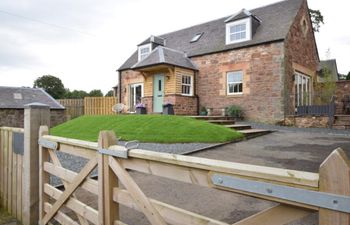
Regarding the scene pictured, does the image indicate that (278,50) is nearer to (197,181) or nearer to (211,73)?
(211,73)

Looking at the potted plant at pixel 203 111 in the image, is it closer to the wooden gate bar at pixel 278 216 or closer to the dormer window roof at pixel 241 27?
the dormer window roof at pixel 241 27

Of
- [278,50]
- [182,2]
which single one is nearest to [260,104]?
[278,50]

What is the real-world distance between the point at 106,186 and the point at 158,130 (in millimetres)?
7242

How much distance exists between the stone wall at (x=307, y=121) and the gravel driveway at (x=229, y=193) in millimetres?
4304

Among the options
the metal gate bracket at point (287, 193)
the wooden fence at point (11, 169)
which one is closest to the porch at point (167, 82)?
the wooden fence at point (11, 169)

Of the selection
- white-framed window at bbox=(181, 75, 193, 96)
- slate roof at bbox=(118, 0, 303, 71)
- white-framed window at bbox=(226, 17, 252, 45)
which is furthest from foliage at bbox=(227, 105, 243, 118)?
white-framed window at bbox=(226, 17, 252, 45)

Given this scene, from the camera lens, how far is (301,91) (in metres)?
15.3

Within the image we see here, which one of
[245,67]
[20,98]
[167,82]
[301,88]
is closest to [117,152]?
[245,67]

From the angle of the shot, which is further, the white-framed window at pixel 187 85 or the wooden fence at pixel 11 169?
the white-framed window at pixel 187 85

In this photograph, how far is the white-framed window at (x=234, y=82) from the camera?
47.6ft

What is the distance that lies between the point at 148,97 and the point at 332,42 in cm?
2201

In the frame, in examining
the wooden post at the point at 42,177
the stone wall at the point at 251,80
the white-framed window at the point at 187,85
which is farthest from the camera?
the white-framed window at the point at 187,85

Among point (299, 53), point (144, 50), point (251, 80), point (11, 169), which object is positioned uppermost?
point (144, 50)

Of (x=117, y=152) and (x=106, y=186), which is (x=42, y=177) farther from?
(x=117, y=152)
